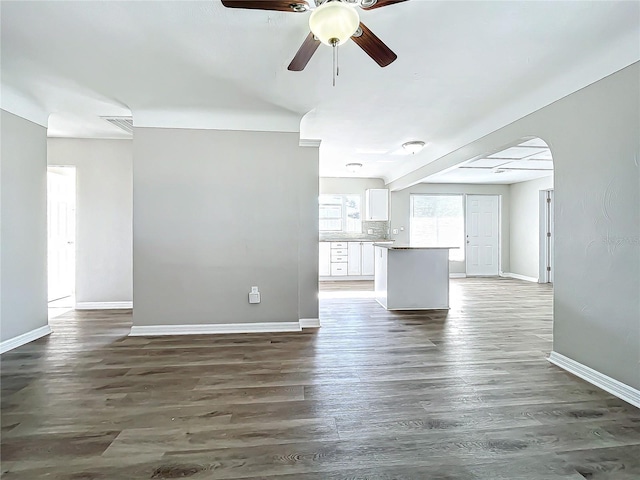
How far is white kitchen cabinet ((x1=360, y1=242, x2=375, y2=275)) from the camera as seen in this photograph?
785cm

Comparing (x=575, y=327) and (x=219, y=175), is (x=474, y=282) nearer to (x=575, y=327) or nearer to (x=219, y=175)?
(x=575, y=327)

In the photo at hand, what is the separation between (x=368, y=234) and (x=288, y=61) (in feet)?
19.8

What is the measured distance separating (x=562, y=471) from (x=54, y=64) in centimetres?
431

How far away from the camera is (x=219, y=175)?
3773 millimetres

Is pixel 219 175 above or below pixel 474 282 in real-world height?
above

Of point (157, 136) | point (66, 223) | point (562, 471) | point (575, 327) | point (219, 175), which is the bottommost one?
point (562, 471)

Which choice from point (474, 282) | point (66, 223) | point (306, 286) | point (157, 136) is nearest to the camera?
point (157, 136)

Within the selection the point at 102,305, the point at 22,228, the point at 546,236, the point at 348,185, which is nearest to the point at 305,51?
the point at 22,228

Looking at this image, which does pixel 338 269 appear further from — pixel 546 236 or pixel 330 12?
pixel 330 12

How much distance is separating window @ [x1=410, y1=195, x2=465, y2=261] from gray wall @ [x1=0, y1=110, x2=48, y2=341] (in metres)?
7.12

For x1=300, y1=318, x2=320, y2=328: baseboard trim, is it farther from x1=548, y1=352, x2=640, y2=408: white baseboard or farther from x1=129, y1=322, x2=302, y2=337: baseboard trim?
x1=548, y1=352, x2=640, y2=408: white baseboard

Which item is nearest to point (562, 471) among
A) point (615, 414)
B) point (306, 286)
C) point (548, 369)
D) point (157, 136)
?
point (615, 414)

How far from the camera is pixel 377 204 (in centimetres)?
785

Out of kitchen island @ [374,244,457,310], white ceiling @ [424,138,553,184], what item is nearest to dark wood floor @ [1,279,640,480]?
kitchen island @ [374,244,457,310]
